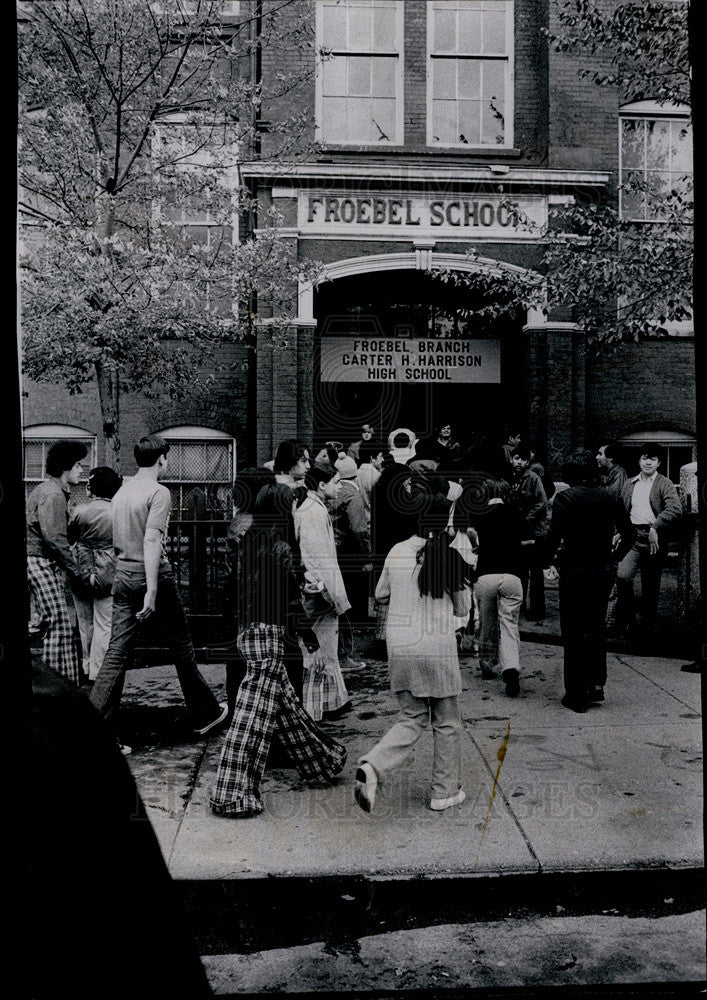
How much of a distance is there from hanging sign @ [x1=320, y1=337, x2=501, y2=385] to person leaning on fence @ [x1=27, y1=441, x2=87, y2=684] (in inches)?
281

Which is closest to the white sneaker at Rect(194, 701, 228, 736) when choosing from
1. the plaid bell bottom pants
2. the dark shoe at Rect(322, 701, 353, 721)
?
the dark shoe at Rect(322, 701, 353, 721)

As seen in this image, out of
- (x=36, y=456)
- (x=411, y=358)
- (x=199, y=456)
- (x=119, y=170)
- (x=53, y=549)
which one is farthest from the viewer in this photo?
(x=411, y=358)

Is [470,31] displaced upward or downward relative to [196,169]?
upward

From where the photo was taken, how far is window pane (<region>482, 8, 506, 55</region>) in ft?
35.3

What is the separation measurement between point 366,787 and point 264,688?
0.83 metres

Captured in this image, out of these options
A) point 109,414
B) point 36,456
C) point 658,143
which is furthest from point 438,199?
point 36,456

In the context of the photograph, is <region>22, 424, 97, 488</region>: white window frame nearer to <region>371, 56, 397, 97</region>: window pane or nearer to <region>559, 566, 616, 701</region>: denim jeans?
<region>371, 56, 397, 97</region>: window pane

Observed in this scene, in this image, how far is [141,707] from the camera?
6.43 metres

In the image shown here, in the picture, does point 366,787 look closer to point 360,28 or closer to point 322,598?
point 322,598

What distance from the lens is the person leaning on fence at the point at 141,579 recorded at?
5.32 metres

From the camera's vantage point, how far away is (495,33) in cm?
1080

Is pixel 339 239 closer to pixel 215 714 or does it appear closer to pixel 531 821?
pixel 215 714

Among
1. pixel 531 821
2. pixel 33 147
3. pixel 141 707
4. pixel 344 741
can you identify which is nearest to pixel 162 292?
pixel 33 147

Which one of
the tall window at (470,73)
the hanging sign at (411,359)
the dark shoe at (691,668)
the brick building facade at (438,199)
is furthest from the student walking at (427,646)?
the hanging sign at (411,359)
